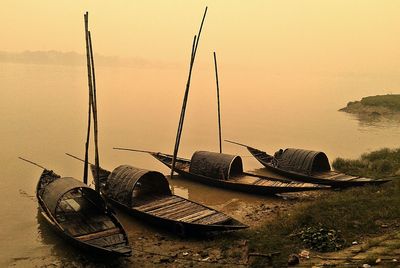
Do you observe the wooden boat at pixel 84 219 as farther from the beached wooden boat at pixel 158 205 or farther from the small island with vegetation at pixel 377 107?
the small island with vegetation at pixel 377 107

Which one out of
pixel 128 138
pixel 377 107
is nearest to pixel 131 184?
pixel 128 138

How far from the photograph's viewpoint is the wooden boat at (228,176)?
17.6 m

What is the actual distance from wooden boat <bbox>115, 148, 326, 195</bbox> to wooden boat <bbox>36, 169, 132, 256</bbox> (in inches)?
259

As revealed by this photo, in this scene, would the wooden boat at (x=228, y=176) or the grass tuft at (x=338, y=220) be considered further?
the wooden boat at (x=228, y=176)

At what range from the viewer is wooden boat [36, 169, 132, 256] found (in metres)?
11.4

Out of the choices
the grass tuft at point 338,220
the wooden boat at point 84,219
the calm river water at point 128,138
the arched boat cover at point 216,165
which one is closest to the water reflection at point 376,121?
the calm river water at point 128,138

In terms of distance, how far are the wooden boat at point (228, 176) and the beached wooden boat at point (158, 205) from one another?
3.97 meters

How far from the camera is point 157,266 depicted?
1144 cm

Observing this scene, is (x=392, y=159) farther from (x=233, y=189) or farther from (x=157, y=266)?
(x=157, y=266)

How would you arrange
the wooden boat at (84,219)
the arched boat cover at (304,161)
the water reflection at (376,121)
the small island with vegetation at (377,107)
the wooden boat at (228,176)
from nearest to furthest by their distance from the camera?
the wooden boat at (84,219) → the wooden boat at (228,176) → the arched boat cover at (304,161) → the water reflection at (376,121) → the small island with vegetation at (377,107)

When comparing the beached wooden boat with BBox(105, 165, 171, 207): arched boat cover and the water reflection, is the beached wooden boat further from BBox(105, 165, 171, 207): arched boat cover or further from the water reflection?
the water reflection

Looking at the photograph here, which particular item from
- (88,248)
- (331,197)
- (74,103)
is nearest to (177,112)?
(74,103)

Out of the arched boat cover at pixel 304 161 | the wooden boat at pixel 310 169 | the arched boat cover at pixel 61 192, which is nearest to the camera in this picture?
the arched boat cover at pixel 61 192

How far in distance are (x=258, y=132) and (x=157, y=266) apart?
30.1 metres
